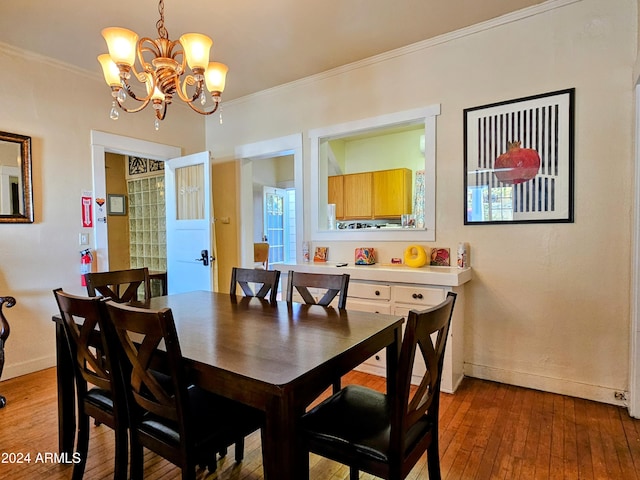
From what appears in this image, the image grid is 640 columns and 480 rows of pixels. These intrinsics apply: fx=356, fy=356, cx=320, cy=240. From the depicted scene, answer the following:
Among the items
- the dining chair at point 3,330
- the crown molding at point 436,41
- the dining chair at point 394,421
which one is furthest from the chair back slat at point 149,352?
the crown molding at point 436,41

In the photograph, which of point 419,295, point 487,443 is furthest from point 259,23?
point 487,443

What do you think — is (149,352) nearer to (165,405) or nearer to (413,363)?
(165,405)

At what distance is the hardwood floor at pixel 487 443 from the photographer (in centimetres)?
176

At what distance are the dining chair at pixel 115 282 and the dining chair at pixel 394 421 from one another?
4.96ft

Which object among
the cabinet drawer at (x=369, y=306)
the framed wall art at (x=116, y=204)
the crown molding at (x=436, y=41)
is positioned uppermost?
the crown molding at (x=436, y=41)

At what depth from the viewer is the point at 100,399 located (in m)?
1.64

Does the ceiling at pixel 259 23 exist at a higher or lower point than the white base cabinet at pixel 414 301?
higher

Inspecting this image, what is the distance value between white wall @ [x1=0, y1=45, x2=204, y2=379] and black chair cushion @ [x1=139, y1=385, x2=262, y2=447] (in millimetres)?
2429

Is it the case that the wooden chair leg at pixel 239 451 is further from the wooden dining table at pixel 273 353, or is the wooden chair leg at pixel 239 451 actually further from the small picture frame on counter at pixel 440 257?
the small picture frame on counter at pixel 440 257

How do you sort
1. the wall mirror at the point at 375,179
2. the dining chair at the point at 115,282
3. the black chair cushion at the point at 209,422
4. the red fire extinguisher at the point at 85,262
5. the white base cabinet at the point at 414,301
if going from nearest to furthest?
the black chair cushion at the point at 209,422 → the dining chair at the point at 115,282 → the white base cabinet at the point at 414,301 → the wall mirror at the point at 375,179 → the red fire extinguisher at the point at 85,262

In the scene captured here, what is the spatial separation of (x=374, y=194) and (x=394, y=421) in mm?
3880

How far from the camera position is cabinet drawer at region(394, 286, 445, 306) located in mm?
2621

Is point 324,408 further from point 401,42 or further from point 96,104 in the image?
point 96,104

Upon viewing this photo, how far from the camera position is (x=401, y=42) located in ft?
9.91
